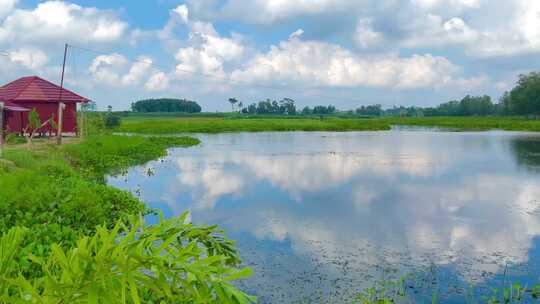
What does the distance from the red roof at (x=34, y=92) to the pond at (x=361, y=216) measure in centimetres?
828

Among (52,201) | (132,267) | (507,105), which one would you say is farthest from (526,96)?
(132,267)

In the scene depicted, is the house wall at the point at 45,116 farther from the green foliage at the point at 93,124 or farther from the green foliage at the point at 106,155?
the green foliage at the point at 106,155

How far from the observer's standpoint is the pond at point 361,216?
25.5 feet

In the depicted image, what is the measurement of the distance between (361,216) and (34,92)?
2146 cm

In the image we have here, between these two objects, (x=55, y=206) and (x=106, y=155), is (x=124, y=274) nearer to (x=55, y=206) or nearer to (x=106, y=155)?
(x=55, y=206)

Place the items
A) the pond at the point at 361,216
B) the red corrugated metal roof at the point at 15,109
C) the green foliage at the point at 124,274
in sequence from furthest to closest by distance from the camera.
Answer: the red corrugated metal roof at the point at 15,109 < the pond at the point at 361,216 < the green foliage at the point at 124,274

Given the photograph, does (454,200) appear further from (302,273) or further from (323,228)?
(302,273)

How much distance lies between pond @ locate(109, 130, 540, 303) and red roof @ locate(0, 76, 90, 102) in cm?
828

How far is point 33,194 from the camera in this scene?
9.84 metres

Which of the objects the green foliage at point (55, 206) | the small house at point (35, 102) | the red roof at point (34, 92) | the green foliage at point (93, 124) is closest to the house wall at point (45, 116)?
the small house at point (35, 102)

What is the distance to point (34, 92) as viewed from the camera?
2645 cm

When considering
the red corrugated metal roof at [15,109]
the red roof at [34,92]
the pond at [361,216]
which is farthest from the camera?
the red roof at [34,92]

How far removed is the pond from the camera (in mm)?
7758

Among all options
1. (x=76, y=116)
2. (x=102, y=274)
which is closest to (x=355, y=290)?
(x=102, y=274)
